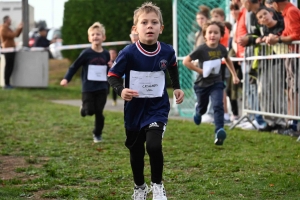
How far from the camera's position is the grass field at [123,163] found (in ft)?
22.8

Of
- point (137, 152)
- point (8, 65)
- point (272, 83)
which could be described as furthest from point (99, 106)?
point (8, 65)

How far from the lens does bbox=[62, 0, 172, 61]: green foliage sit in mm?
24141

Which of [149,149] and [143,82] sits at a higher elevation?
[143,82]

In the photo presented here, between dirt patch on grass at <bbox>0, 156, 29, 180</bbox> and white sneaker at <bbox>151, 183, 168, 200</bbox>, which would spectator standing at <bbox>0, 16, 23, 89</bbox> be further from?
white sneaker at <bbox>151, 183, 168, 200</bbox>

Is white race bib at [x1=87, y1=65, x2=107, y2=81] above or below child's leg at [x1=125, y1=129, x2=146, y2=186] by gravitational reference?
above

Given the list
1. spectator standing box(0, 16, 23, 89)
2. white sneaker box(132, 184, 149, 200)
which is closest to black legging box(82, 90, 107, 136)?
white sneaker box(132, 184, 149, 200)

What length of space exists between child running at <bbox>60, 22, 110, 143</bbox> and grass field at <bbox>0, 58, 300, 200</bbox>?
1.63 ft

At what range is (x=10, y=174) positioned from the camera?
8156mm

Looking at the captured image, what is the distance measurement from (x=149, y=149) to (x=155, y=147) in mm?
56

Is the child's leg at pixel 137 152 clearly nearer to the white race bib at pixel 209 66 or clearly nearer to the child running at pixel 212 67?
the child running at pixel 212 67

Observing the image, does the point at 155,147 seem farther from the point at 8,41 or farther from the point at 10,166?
the point at 8,41

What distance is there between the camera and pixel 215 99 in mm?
10445

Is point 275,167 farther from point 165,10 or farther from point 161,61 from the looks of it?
point 165,10

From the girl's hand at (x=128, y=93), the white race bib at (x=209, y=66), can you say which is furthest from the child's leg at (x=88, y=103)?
the girl's hand at (x=128, y=93)
